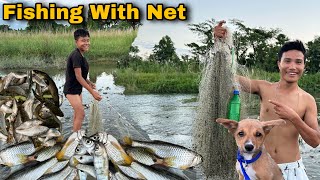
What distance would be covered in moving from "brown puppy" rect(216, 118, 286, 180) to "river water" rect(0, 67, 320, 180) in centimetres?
344

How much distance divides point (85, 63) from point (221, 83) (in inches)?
58.7

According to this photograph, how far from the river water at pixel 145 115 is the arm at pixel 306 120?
316cm

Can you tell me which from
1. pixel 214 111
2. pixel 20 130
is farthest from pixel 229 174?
pixel 20 130

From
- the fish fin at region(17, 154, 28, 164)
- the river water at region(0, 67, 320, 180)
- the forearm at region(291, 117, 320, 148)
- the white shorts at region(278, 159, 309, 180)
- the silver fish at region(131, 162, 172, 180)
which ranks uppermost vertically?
the forearm at region(291, 117, 320, 148)

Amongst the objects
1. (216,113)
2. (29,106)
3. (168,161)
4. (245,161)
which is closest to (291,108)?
(245,161)

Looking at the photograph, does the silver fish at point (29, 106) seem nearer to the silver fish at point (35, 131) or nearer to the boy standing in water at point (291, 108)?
the silver fish at point (35, 131)

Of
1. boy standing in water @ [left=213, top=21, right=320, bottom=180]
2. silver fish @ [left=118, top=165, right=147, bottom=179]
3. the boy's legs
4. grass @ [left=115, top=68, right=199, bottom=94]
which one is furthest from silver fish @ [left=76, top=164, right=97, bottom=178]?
grass @ [left=115, top=68, right=199, bottom=94]

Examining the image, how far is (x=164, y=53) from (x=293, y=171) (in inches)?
405

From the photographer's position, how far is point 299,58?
241 cm

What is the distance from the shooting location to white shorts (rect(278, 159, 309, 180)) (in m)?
2.44

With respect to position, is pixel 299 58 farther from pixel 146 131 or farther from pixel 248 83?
pixel 146 131

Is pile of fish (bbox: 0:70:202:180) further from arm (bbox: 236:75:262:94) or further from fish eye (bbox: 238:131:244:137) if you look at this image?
fish eye (bbox: 238:131:244:137)

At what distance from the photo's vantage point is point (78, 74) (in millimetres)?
4336

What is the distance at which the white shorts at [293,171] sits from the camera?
8.00 feet
